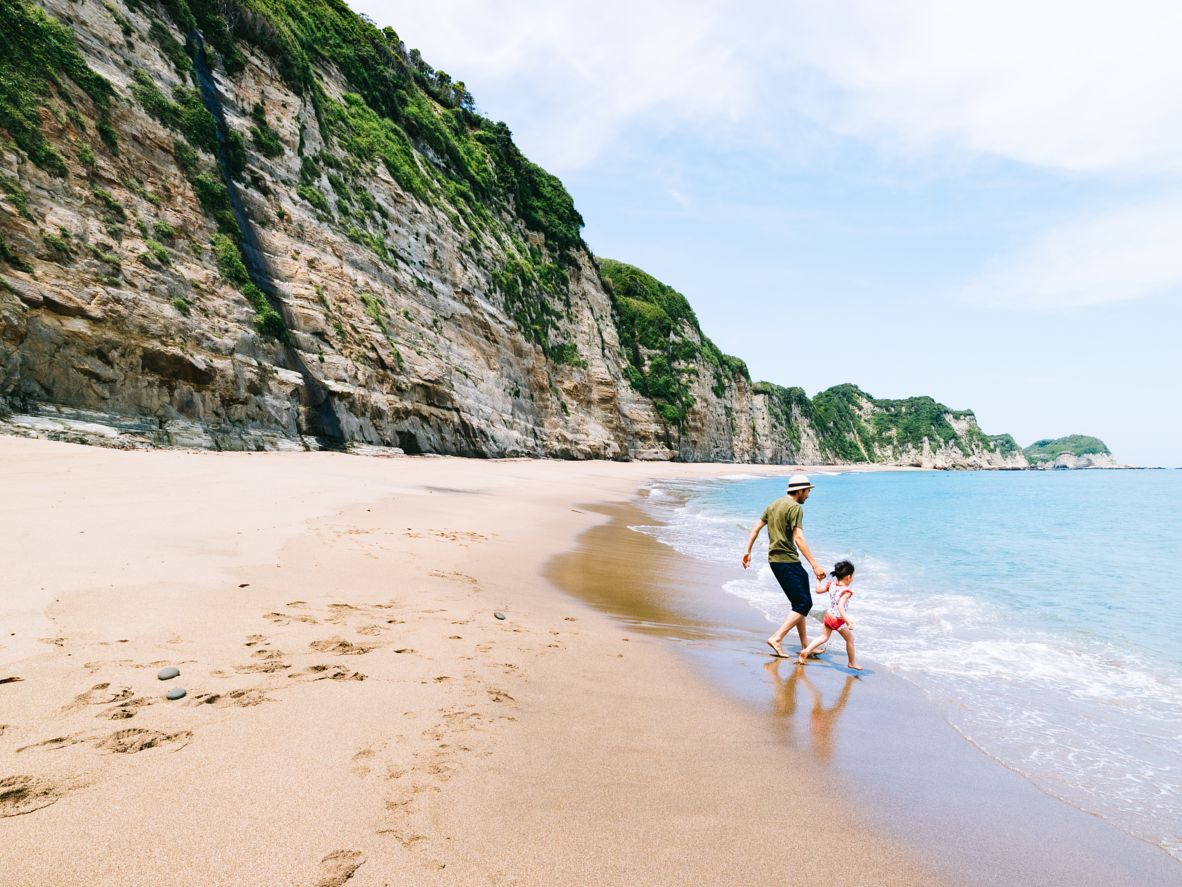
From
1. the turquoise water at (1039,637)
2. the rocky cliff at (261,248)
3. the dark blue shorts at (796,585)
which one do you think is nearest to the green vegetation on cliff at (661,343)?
the rocky cliff at (261,248)

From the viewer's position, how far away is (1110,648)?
723 centimetres

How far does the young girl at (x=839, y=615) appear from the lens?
19.2 ft

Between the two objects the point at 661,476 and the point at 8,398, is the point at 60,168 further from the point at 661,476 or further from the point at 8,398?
the point at 661,476

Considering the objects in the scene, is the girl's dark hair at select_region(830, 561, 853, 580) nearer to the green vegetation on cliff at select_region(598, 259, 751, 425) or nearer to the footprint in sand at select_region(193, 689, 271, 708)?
the footprint in sand at select_region(193, 689, 271, 708)

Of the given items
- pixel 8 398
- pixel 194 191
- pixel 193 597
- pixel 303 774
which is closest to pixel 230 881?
pixel 303 774

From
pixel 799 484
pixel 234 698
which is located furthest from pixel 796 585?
pixel 234 698

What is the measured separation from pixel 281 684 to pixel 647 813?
2.26m

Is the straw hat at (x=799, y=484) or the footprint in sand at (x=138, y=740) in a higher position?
the straw hat at (x=799, y=484)

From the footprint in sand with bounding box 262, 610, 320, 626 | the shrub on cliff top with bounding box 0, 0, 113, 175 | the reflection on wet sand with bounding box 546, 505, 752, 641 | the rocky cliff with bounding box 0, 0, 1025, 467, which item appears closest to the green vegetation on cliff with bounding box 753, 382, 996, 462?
the rocky cliff with bounding box 0, 0, 1025, 467

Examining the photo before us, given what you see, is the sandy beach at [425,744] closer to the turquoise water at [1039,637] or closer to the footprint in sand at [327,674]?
the footprint in sand at [327,674]

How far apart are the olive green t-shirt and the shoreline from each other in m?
1.82

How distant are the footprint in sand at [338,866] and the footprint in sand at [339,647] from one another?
213 cm

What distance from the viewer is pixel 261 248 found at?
21.4 m

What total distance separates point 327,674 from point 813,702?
12.2 ft
